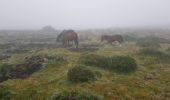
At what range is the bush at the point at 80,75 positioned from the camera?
22891mm

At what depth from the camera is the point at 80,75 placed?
907 inches

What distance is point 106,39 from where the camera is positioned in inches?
2133

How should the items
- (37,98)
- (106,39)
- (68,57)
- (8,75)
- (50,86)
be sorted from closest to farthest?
(37,98) → (50,86) → (8,75) → (68,57) → (106,39)

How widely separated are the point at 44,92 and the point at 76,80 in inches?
127

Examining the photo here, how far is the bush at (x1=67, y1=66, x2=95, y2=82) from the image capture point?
2289cm

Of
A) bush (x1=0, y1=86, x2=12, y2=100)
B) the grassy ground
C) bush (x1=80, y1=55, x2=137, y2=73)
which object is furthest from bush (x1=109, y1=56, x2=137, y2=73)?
bush (x1=0, y1=86, x2=12, y2=100)

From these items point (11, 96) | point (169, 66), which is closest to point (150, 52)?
point (169, 66)

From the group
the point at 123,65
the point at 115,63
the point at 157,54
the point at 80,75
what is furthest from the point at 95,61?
the point at 157,54

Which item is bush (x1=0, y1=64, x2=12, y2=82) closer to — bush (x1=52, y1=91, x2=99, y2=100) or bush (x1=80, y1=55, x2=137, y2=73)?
bush (x1=80, y1=55, x2=137, y2=73)

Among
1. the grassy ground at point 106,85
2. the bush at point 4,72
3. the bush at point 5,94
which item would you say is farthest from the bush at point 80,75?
the bush at point 4,72

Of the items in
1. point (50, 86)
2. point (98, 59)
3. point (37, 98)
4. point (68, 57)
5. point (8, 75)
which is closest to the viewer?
point (37, 98)

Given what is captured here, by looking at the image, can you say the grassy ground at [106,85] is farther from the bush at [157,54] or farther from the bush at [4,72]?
the bush at [157,54]

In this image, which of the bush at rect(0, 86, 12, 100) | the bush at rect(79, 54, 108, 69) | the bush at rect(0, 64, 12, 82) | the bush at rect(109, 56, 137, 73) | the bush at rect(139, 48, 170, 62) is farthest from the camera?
the bush at rect(139, 48, 170, 62)

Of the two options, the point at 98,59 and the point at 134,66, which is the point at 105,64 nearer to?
the point at 98,59
